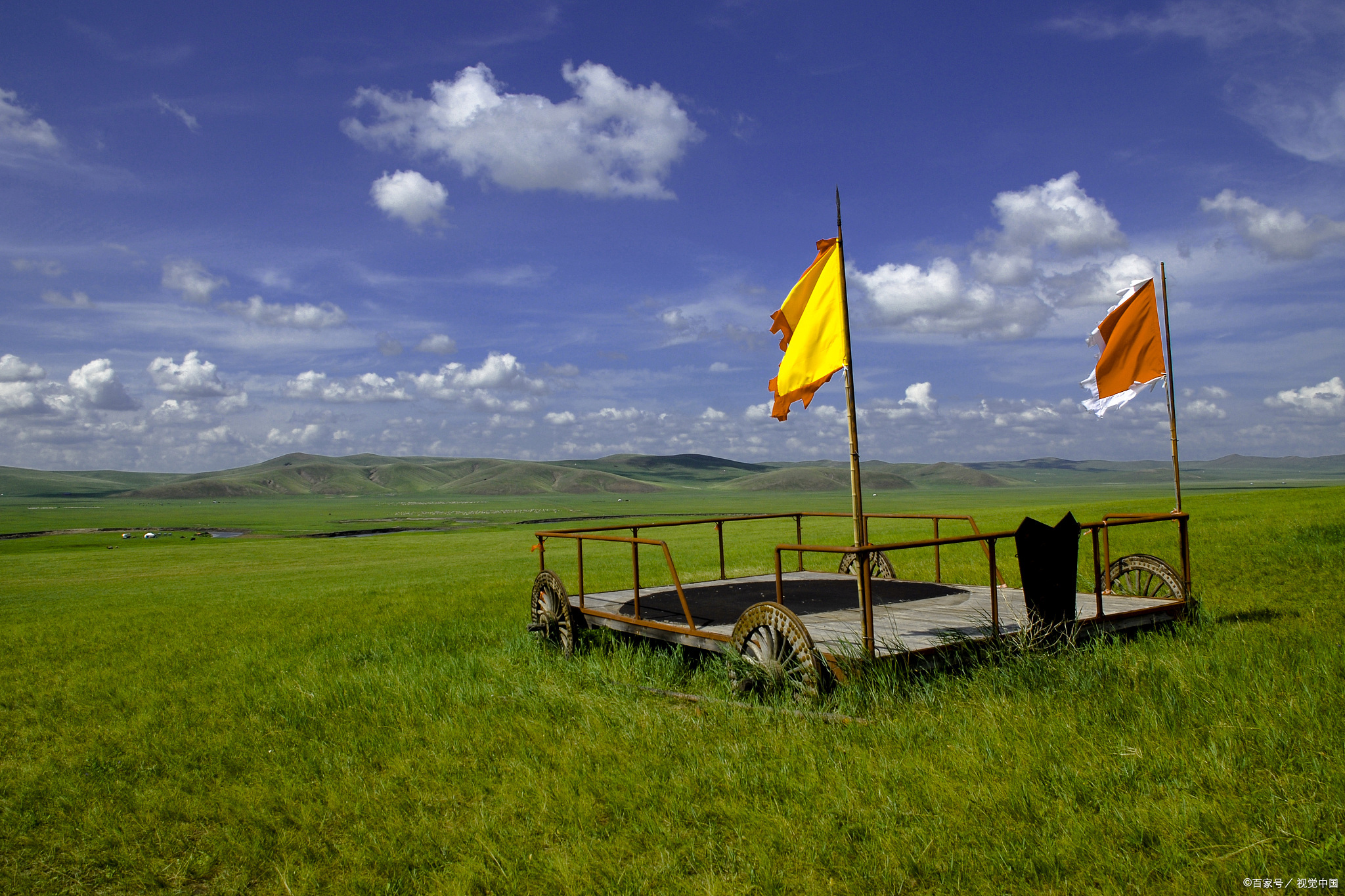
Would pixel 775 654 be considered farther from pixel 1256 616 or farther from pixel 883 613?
pixel 1256 616

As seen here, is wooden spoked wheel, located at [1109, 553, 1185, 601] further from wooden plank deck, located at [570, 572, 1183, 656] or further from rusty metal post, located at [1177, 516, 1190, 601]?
wooden plank deck, located at [570, 572, 1183, 656]

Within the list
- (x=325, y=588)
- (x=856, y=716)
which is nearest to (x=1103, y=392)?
(x=856, y=716)

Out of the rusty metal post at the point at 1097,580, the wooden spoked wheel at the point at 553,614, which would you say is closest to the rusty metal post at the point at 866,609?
the rusty metal post at the point at 1097,580

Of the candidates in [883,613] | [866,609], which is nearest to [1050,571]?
[866,609]

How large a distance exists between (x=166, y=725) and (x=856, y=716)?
772 centimetres

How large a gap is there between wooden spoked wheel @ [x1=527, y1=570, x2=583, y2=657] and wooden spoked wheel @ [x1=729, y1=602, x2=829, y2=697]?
3.53 meters

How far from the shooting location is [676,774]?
238 inches

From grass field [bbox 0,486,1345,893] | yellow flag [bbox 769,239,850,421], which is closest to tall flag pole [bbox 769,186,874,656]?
yellow flag [bbox 769,239,850,421]

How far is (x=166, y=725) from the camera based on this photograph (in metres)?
8.90

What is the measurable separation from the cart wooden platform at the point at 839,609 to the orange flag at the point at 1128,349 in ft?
5.89

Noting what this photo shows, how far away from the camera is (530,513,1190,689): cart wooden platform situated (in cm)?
745

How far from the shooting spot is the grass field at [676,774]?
14.7 feet

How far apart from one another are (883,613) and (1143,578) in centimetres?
606

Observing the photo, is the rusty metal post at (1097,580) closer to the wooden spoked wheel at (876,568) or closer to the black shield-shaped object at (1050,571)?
the black shield-shaped object at (1050,571)
